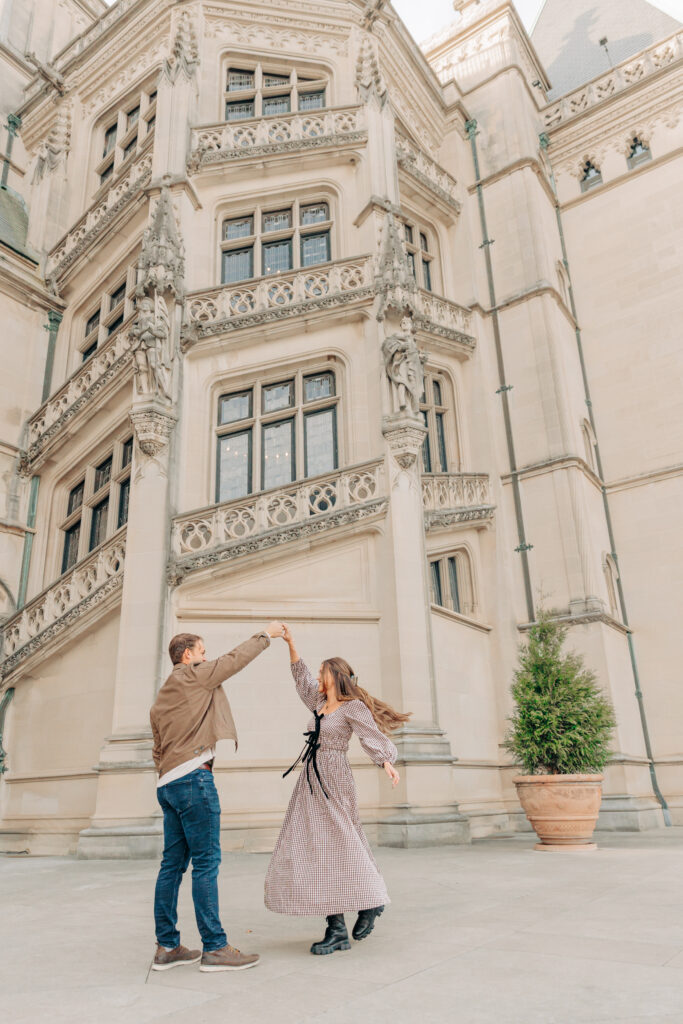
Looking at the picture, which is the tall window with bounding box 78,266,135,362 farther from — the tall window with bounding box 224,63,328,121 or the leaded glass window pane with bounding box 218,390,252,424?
the tall window with bounding box 224,63,328,121

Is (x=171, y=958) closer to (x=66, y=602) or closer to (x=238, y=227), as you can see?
(x=66, y=602)

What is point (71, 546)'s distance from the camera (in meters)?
15.1

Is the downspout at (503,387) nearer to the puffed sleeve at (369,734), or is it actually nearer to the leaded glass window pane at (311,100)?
the leaded glass window pane at (311,100)

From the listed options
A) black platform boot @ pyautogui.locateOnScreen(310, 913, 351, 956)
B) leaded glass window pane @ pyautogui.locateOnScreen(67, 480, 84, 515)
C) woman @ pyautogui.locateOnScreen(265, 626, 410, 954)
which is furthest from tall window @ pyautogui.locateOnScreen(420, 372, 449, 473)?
black platform boot @ pyautogui.locateOnScreen(310, 913, 351, 956)

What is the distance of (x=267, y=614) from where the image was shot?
10867 millimetres

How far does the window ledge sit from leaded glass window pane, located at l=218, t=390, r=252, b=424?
4.64 m

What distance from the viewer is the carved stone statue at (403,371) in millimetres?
11680

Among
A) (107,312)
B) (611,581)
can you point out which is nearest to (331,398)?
(107,312)

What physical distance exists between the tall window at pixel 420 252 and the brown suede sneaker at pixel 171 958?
48.9 feet

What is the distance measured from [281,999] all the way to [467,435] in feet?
44.8

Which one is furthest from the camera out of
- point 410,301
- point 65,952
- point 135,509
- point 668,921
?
point 410,301

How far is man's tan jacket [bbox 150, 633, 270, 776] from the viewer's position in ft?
12.6

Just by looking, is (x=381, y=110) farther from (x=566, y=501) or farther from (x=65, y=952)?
(x=65, y=952)

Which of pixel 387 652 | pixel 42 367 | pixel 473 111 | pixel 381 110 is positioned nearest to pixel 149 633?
pixel 387 652
